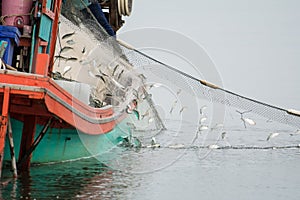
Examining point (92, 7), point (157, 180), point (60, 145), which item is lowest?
point (157, 180)

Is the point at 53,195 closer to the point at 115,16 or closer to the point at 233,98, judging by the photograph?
the point at 233,98

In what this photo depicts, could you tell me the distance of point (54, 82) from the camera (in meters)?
7.64

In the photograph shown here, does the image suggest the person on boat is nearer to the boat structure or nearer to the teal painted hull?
the boat structure

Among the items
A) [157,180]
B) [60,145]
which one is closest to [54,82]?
[60,145]

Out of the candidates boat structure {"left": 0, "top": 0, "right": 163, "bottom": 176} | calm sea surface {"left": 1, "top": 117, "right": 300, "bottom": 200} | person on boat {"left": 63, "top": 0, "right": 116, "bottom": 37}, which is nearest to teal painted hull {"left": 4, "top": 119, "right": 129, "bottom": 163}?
boat structure {"left": 0, "top": 0, "right": 163, "bottom": 176}

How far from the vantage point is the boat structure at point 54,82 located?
7.56 meters

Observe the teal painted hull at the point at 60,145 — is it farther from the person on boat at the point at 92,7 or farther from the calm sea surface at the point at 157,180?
the person on boat at the point at 92,7

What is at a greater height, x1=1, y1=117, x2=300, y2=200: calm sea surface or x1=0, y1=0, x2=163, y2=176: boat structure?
x1=0, y1=0, x2=163, y2=176: boat structure

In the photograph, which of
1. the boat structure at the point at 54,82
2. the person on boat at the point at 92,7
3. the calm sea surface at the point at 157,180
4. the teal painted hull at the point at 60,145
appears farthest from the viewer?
the person on boat at the point at 92,7

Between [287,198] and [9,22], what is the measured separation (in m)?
5.30

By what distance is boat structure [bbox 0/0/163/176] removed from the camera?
Result: 7559 mm

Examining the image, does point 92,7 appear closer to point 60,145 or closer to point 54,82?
point 60,145

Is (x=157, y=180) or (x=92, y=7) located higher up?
(x=92, y=7)

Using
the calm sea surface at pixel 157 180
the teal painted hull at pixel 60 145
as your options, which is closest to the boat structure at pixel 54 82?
the teal painted hull at pixel 60 145
